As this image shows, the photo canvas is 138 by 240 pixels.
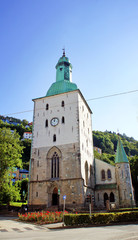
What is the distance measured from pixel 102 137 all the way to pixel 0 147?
121 m

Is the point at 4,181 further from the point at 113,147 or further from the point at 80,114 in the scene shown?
the point at 113,147

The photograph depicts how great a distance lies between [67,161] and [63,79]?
633 inches

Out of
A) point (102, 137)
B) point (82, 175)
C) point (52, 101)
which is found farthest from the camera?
point (102, 137)

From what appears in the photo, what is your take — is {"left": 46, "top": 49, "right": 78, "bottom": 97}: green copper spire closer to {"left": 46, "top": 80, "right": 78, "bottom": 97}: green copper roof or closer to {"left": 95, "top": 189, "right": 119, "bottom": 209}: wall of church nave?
{"left": 46, "top": 80, "right": 78, "bottom": 97}: green copper roof

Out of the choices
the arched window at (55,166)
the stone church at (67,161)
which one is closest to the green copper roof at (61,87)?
the stone church at (67,161)

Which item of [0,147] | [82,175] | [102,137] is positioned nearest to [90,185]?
[82,175]

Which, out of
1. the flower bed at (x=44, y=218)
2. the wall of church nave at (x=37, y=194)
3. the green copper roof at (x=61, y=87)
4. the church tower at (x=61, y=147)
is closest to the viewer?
the flower bed at (x=44, y=218)

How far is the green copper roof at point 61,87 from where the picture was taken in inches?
1495

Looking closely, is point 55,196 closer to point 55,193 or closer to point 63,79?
point 55,193

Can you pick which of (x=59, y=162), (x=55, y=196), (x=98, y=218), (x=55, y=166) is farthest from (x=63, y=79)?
(x=98, y=218)

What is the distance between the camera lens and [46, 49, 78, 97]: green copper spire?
38250 millimetres

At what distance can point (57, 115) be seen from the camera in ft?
119

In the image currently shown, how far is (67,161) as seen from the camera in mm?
32312

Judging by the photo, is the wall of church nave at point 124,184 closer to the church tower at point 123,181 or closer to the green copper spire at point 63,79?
the church tower at point 123,181
